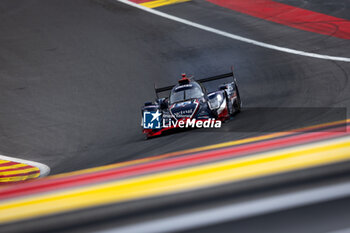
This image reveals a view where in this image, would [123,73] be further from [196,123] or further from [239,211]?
[239,211]

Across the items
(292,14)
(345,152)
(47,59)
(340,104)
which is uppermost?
(292,14)

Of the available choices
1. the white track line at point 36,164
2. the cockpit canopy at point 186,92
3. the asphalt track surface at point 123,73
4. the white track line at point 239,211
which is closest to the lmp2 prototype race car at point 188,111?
the cockpit canopy at point 186,92

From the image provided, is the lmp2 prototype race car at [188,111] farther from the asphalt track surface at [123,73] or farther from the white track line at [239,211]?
the white track line at [239,211]

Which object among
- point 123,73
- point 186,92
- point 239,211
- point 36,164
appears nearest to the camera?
point 239,211

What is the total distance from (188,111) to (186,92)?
2.68ft

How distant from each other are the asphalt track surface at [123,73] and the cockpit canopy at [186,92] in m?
1.10

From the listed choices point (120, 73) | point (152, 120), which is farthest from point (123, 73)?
point (152, 120)

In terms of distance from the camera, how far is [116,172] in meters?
4.68

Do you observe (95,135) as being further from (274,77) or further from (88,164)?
(274,77)

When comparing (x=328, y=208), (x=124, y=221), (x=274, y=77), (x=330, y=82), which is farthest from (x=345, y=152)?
(x=274, y=77)

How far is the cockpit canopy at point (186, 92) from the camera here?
11477mm

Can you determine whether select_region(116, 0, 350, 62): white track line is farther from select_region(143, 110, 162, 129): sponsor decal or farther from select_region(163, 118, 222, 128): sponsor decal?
select_region(143, 110, 162, 129): sponsor decal

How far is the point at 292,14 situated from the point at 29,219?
19.8 meters

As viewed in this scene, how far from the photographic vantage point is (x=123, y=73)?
1678cm
